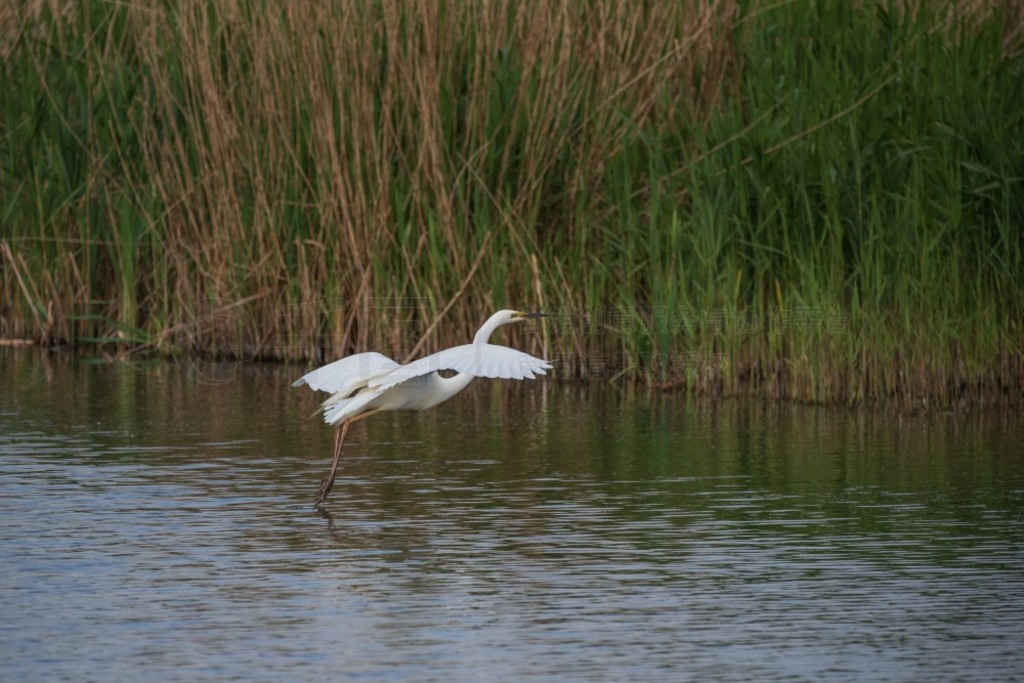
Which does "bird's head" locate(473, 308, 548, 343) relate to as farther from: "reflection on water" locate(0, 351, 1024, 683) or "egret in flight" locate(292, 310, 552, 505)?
"reflection on water" locate(0, 351, 1024, 683)

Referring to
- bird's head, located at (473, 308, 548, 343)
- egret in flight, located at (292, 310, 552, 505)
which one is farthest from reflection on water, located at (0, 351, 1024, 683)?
bird's head, located at (473, 308, 548, 343)

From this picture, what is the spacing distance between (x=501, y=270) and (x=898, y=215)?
2533 millimetres

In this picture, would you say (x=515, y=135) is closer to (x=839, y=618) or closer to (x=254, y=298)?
(x=254, y=298)

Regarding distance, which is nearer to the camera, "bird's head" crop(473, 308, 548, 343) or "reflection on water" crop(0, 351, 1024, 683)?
"reflection on water" crop(0, 351, 1024, 683)

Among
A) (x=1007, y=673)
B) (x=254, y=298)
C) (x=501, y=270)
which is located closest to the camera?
(x=1007, y=673)

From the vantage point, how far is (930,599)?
21.4ft

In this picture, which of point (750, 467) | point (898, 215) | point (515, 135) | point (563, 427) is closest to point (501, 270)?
point (515, 135)

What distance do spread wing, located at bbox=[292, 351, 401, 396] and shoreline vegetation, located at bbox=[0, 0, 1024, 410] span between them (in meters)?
3.11

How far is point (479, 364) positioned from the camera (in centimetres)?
835

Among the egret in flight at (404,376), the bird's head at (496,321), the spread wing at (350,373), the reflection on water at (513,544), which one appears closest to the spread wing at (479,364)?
the egret in flight at (404,376)

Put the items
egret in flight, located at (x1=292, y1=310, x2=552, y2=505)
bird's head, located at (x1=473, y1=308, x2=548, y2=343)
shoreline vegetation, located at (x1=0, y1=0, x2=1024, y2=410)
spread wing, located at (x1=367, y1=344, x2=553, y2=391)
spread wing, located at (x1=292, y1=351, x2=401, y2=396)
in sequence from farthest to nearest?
shoreline vegetation, located at (x1=0, y1=0, x2=1024, y2=410) < bird's head, located at (x1=473, y1=308, x2=548, y2=343) < spread wing, located at (x1=292, y1=351, x2=401, y2=396) < egret in flight, located at (x1=292, y1=310, x2=552, y2=505) < spread wing, located at (x1=367, y1=344, x2=553, y2=391)

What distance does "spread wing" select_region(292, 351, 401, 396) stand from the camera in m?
8.97

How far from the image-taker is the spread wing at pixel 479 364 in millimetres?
8227

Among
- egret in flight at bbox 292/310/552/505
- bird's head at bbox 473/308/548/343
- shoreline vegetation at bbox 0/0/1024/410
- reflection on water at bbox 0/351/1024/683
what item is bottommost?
reflection on water at bbox 0/351/1024/683
